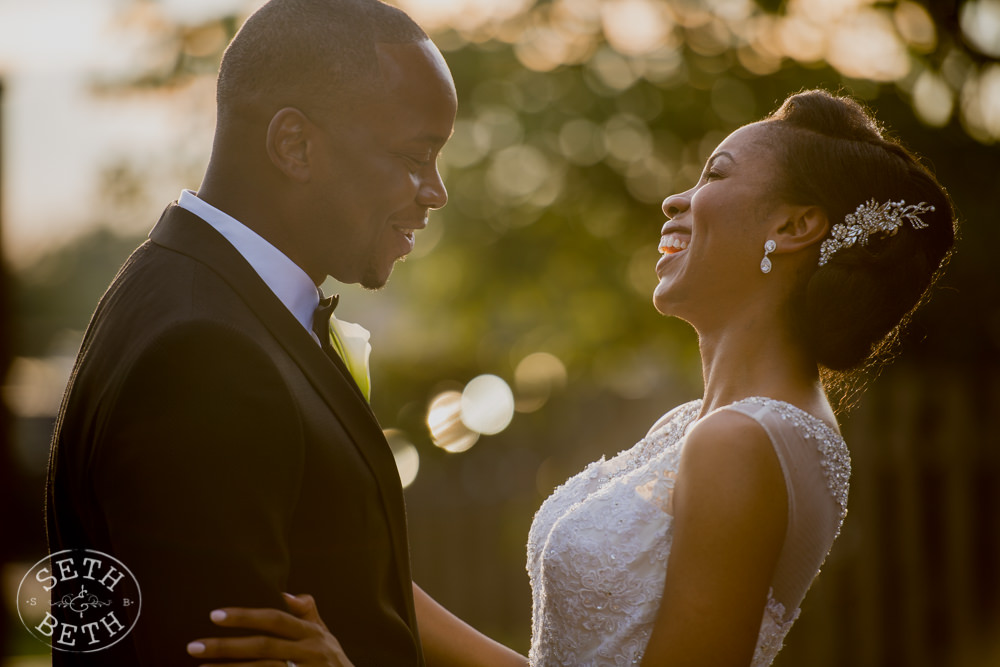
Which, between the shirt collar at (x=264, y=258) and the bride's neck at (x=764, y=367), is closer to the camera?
the shirt collar at (x=264, y=258)

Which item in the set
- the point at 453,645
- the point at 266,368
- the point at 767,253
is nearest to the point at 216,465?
the point at 266,368

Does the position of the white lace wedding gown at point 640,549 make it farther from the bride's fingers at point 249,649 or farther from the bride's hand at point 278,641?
the bride's fingers at point 249,649

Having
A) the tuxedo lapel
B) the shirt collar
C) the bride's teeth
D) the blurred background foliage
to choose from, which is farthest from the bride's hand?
the blurred background foliage

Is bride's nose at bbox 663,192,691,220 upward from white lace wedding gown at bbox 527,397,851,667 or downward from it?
upward

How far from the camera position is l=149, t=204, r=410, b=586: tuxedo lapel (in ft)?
7.60

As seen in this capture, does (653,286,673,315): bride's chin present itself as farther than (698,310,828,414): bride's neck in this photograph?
Yes

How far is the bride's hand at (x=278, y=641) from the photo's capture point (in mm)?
1996

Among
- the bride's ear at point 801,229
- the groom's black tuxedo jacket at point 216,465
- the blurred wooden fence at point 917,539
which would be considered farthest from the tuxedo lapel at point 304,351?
the blurred wooden fence at point 917,539

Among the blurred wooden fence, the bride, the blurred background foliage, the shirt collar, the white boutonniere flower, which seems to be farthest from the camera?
the blurred background foliage

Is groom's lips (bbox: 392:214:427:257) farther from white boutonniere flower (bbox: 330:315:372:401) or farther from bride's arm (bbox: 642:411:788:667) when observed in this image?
bride's arm (bbox: 642:411:788:667)

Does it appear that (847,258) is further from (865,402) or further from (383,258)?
(865,402)

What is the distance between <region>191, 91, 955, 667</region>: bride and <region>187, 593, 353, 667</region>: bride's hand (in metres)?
1.07

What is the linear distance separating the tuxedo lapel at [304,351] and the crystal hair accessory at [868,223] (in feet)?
5.51

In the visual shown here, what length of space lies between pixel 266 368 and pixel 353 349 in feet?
2.83
